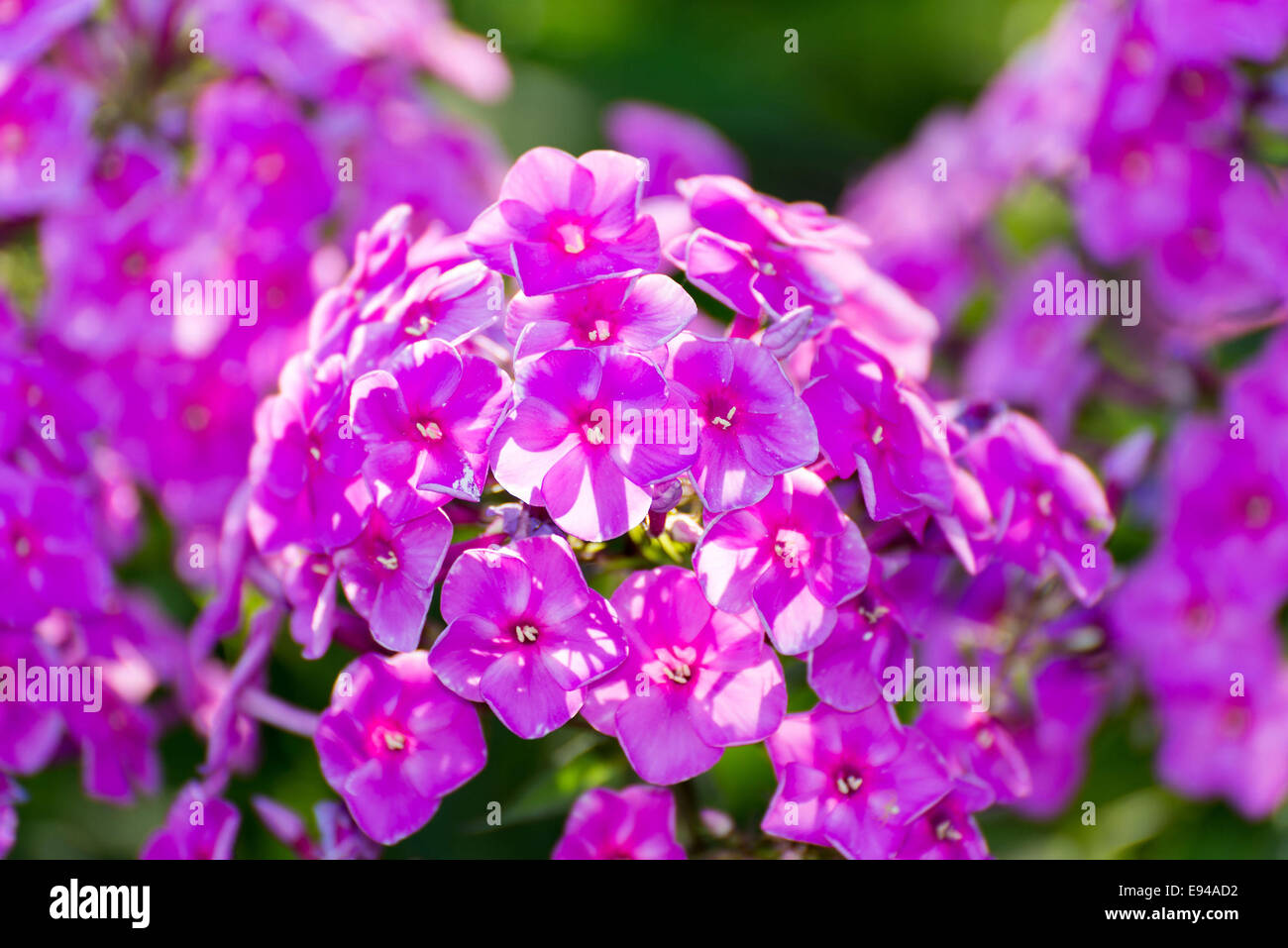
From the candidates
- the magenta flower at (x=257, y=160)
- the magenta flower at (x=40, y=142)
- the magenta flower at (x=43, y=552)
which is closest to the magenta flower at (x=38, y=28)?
the magenta flower at (x=40, y=142)

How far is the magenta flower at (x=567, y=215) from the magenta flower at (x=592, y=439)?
0.41 feet

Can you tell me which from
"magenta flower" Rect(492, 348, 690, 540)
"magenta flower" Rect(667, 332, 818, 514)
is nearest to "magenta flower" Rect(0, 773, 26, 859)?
"magenta flower" Rect(492, 348, 690, 540)

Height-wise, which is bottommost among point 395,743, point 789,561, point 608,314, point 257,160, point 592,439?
point 395,743

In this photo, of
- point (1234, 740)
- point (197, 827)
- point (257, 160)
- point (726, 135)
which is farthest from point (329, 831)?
point (726, 135)

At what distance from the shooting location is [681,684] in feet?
3.57

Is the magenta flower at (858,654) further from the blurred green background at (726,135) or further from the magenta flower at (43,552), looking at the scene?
the magenta flower at (43,552)

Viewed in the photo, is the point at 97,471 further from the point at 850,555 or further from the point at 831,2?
the point at 831,2

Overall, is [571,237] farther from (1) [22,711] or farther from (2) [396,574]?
(1) [22,711]

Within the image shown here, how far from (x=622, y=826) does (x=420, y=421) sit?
427 millimetres

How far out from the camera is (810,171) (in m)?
2.61

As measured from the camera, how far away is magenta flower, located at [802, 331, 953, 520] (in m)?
1.12

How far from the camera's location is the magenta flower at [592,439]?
3.37 ft

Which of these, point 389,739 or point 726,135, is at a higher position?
point 726,135

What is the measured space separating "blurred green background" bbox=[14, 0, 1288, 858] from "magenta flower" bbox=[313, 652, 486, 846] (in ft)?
0.58
